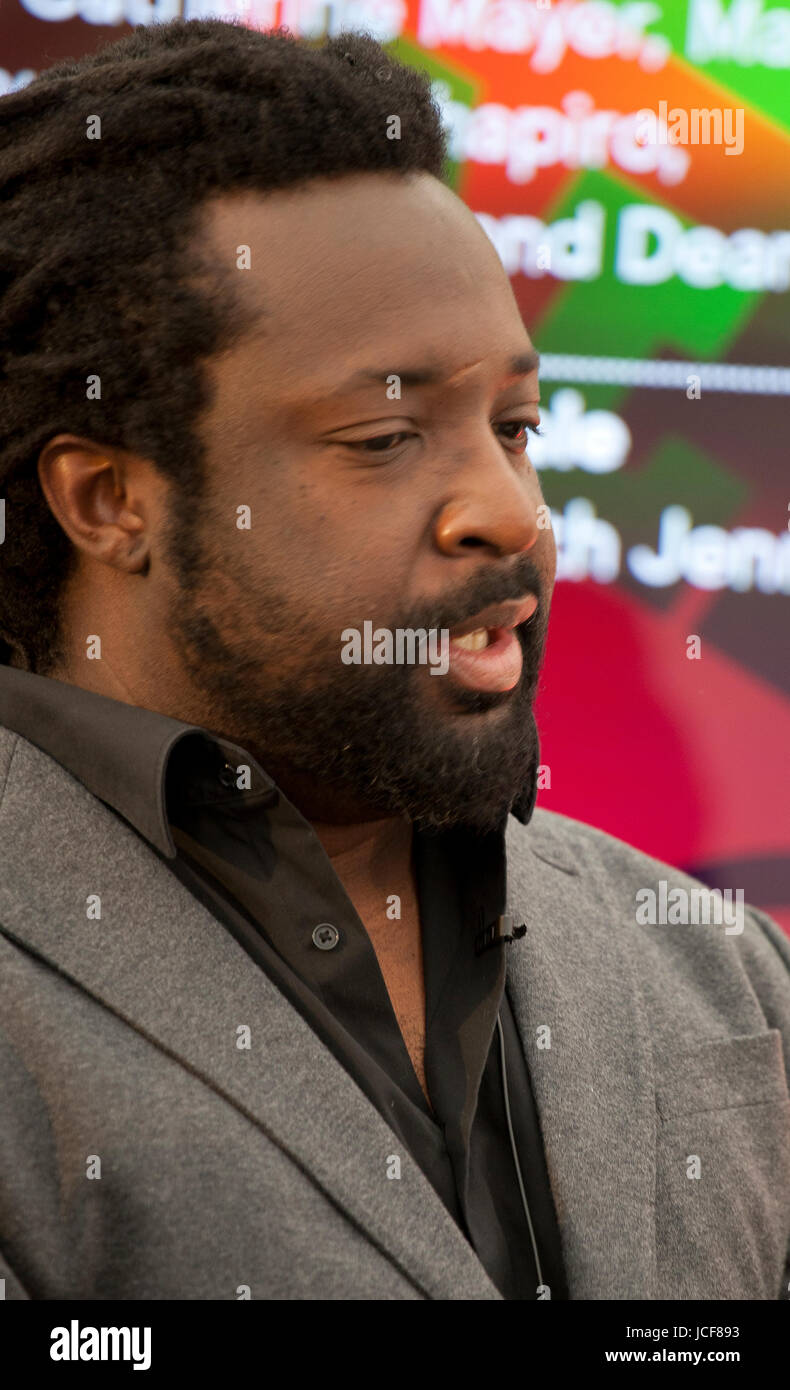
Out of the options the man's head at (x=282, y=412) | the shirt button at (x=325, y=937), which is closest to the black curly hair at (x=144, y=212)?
the man's head at (x=282, y=412)

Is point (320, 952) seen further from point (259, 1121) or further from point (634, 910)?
point (634, 910)

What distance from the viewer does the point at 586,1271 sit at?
1.19 metres

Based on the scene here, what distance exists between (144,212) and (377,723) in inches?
19.2

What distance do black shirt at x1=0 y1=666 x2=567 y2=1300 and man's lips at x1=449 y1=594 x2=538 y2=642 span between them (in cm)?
21

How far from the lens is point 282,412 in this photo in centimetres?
124

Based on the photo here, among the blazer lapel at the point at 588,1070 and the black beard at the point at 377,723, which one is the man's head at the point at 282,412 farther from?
the blazer lapel at the point at 588,1070

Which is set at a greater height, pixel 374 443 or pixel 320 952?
pixel 374 443

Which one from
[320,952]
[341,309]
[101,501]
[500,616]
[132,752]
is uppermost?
[341,309]

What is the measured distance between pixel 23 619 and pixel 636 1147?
75cm

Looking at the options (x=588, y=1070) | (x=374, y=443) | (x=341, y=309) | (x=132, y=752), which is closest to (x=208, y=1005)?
(x=132, y=752)

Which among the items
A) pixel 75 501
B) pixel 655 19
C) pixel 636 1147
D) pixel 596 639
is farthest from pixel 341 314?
pixel 655 19

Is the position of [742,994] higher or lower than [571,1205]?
higher

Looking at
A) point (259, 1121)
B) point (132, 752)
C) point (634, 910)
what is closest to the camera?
point (259, 1121)
